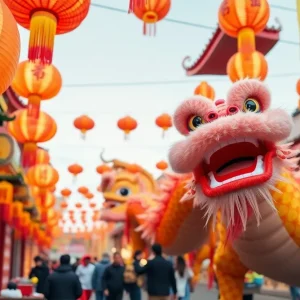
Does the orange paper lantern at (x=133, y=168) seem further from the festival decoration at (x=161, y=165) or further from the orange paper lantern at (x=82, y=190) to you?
the orange paper lantern at (x=82, y=190)

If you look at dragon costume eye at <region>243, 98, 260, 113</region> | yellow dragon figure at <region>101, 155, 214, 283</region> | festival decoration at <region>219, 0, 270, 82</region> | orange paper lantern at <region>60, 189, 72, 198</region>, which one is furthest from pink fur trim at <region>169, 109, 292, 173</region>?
orange paper lantern at <region>60, 189, 72, 198</region>

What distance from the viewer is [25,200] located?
13211mm

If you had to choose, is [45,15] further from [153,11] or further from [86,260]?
[86,260]

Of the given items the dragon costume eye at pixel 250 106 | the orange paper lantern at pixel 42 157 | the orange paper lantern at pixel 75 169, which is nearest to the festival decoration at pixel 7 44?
the dragon costume eye at pixel 250 106

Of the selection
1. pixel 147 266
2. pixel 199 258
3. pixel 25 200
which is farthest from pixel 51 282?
pixel 25 200

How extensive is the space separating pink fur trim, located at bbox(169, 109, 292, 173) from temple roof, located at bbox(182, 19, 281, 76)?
8.89m

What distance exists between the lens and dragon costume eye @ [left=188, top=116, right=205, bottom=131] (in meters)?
4.04

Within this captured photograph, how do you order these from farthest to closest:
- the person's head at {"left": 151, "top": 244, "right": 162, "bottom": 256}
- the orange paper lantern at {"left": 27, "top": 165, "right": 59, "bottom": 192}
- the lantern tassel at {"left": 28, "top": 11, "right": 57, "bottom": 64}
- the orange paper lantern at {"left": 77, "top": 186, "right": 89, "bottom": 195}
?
the orange paper lantern at {"left": 77, "top": 186, "right": 89, "bottom": 195}, the orange paper lantern at {"left": 27, "top": 165, "right": 59, "bottom": 192}, the person's head at {"left": 151, "top": 244, "right": 162, "bottom": 256}, the lantern tassel at {"left": 28, "top": 11, "right": 57, "bottom": 64}

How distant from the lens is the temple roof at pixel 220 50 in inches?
484

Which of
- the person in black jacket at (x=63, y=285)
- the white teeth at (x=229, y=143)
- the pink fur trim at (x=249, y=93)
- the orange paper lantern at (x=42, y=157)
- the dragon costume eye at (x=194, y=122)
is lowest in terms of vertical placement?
the person in black jacket at (x=63, y=285)

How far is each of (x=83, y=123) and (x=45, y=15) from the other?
266 inches

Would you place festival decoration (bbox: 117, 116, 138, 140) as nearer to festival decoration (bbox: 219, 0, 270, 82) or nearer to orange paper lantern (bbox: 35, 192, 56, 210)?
festival decoration (bbox: 219, 0, 270, 82)

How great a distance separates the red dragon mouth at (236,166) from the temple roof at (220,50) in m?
8.98

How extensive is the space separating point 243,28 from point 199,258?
6098mm
